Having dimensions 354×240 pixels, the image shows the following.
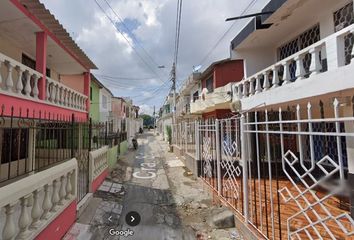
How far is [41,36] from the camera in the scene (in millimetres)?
7590

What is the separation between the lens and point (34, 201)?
3.32m

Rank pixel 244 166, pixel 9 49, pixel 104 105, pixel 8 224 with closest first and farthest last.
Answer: pixel 8 224, pixel 244 166, pixel 9 49, pixel 104 105

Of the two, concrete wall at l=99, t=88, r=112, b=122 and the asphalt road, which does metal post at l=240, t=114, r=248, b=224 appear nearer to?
the asphalt road

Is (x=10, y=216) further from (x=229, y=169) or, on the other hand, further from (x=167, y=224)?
(x=229, y=169)

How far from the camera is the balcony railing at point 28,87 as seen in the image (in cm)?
562

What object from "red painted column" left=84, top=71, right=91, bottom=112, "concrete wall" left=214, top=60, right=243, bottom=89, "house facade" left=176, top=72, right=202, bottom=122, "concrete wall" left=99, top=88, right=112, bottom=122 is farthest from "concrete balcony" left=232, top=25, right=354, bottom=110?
"concrete wall" left=99, top=88, right=112, bottom=122

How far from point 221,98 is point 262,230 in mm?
10014

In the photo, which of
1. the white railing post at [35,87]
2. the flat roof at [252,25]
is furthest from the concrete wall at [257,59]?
the white railing post at [35,87]

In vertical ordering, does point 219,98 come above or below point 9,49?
below

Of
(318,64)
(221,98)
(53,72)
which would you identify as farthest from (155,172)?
(318,64)

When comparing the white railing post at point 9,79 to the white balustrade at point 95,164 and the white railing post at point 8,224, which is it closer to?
the white balustrade at point 95,164

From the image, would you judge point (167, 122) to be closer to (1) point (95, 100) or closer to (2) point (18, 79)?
(1) point (95, 100)

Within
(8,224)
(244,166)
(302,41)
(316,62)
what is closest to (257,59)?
(302,41)

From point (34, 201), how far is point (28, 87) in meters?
4.24
